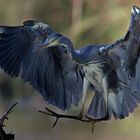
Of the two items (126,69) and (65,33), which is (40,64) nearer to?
(126,69)

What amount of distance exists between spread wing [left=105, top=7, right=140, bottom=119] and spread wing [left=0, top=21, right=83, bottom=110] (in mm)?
66

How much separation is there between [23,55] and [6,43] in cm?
4

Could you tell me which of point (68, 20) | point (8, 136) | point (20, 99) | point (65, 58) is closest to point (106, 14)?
point (68, 20)

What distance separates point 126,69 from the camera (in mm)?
1150

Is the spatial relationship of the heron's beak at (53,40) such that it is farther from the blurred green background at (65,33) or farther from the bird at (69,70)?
the blurred green background at (65,33)

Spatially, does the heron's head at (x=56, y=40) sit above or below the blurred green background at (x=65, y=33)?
above

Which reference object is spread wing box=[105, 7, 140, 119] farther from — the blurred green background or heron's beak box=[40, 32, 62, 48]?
the blurred green background

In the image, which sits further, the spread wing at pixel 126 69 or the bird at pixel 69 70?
the bird at pixel 69 70

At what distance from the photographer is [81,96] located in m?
1.21

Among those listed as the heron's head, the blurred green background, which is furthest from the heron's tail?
the blurred green background

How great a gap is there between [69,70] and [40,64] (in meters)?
0.05

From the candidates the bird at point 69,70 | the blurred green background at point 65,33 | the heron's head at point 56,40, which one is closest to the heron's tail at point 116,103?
the bird at point 69,70

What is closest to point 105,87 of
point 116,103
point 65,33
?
point 116,103

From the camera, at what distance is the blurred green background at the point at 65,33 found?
3545 millimetres
